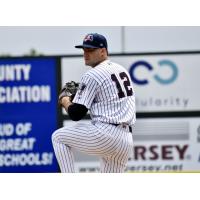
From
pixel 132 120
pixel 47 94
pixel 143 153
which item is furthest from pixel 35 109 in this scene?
pixel 132 120

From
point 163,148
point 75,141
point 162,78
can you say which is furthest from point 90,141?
point 162,78

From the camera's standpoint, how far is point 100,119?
5.98 m

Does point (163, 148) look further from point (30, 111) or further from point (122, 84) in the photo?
point (122, 84)

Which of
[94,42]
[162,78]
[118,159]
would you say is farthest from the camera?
[162,78]

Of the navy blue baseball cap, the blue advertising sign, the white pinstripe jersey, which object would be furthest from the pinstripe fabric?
the blue advertising sign

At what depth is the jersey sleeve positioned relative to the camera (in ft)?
19.4

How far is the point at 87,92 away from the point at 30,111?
167 inches

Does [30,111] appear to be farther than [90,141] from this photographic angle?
Yes

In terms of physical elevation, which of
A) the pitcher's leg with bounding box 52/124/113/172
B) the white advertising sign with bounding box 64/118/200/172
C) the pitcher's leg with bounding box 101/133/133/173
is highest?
the pitcher's leg with bounding box 52/124/113/172

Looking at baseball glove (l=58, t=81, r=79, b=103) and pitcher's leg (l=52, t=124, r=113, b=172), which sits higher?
baseball glove (l=58, t=81, r=79, b=103)

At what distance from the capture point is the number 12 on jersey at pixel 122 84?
6023mm

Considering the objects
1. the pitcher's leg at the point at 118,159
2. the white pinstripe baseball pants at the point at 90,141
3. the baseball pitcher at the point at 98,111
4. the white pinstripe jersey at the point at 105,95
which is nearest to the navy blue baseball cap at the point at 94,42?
the baseball pitcher at the point at 98,111

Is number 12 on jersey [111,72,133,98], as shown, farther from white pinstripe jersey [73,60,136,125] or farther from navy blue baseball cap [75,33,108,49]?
navy blue baseball cap [75,33,108,49]

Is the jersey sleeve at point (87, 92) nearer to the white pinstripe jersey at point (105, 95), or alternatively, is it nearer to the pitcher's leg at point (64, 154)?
the white pinstripe jersey at point (105, 95)
